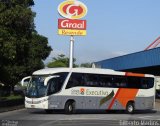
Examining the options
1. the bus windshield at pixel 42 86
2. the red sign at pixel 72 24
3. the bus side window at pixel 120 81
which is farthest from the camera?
the red sign at pixel 72 24

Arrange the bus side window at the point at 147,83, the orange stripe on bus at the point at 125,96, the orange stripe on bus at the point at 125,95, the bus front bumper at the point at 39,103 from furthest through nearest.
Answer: the bus side window at the point at 147,83 → the orange stripe on bus at the point at 125,96 → the orange stripe on bus at the point at 125,95 → the bus front bumper at the point at 39,103

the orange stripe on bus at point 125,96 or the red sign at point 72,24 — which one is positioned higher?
the red sign at point 72,24

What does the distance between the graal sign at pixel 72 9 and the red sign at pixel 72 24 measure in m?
0.46

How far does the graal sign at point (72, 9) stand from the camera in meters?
51.4

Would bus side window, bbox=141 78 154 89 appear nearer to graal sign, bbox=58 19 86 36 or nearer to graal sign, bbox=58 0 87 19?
graal sign, bbox=58 19 86 36

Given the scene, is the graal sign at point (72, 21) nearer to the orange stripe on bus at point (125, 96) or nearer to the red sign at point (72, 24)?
the red sign at point (72, 24)

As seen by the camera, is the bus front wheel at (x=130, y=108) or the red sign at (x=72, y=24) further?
the red sign at (x=72, y=24)

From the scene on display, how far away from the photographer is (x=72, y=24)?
5144 cm

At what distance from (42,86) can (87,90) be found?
11.2 ft

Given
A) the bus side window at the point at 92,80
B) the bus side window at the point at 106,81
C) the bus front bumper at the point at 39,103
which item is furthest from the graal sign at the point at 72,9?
the bus front bumper at the point at 39,103

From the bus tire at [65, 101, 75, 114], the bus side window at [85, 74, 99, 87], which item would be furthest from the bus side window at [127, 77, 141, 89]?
the bus tire at [65, 101, 75, 114]

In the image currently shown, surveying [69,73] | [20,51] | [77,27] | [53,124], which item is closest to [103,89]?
[69,73]

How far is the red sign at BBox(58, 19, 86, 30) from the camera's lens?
5138 cm

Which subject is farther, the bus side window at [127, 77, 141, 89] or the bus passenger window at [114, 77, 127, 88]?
the bus side window at [127, 77, 141, 89]
